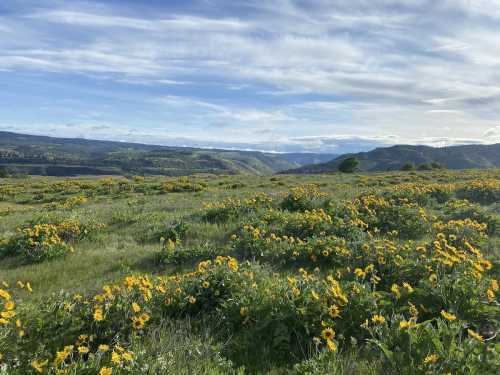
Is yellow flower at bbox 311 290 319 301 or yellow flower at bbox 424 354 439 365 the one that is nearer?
yellow flower at bbox 424 354 439 365

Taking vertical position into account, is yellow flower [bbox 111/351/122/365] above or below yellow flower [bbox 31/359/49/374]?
above

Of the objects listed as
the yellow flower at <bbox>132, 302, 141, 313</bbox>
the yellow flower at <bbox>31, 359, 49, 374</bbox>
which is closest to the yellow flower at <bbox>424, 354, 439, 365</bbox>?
the yellow flower at <bbox>132, 302, 141, 313</bbox>

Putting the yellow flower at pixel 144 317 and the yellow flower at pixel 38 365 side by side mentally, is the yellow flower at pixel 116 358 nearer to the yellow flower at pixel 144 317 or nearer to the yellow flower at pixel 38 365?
the yellow flower at pixel 38 365

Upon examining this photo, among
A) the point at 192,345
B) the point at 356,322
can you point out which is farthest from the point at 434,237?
the point at 192,345

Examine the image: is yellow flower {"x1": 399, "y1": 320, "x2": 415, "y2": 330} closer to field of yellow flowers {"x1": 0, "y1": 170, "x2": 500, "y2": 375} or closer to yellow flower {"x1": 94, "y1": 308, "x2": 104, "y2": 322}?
field of yellow flowers {"x1": 0, "y1": 170, "x2": 500, "y2": 375}

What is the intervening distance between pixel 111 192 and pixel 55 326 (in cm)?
2438

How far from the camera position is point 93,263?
25.7 ft

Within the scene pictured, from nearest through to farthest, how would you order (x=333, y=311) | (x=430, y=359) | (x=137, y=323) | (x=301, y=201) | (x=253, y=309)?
(x=430, y=359)
(x=137, y=323)
(x=333, y=311)
(x=253, y=309)
(x=301, y=201)

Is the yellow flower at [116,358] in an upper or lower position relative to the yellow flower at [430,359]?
lower

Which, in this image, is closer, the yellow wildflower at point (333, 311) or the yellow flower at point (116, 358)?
the yellow flower at point (116, 358)

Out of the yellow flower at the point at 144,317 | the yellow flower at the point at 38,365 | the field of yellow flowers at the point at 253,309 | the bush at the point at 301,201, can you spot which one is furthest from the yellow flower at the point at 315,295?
the bush at the point at 301,201

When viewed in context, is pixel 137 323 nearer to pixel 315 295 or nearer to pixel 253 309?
pixel 253 309

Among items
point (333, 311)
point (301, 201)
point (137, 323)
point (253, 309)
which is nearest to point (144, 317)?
point (137, 323)

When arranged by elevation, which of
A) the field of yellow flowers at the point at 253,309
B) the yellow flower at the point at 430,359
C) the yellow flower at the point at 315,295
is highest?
the yellow flower at the point at 315,295
